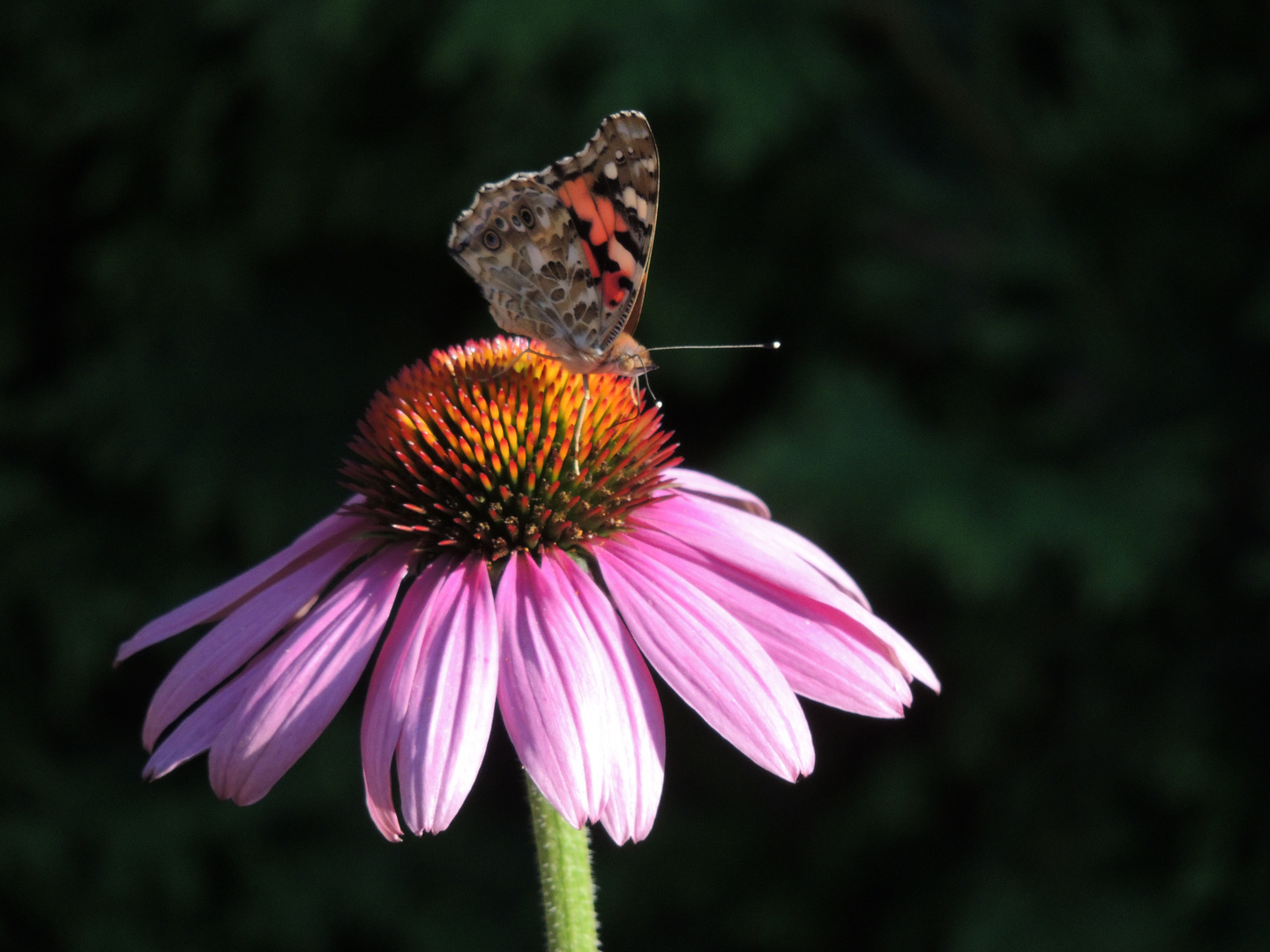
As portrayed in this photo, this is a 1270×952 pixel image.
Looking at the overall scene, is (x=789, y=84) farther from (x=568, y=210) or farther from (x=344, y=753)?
(x=344, y=753)

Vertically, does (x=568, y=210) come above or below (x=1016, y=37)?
below

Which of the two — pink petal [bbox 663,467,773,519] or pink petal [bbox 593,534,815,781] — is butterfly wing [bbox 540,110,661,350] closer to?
pink petal [bbox 663,467,773,519]

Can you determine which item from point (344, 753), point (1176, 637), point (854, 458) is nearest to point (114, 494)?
point (344, 753)

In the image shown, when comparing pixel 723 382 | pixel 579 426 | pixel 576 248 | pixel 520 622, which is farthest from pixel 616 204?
pixel 723 382

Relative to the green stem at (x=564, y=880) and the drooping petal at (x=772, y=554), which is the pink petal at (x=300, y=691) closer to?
the green stem at (x=564, y=880)

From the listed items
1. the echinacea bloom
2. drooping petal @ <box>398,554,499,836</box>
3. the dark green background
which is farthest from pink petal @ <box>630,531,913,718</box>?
the dark green background

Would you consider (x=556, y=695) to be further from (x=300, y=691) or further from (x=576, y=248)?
(x=576, y=248)
